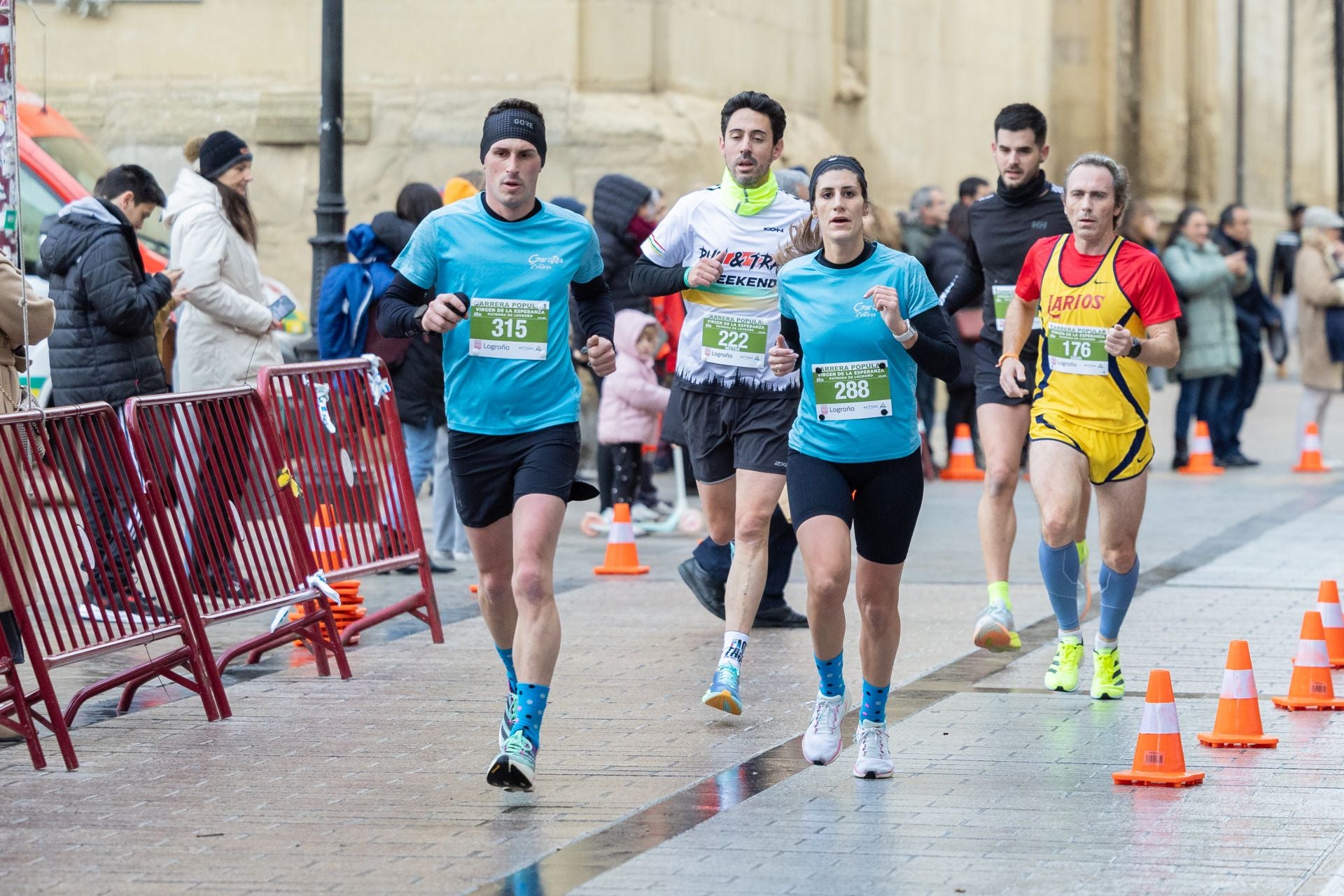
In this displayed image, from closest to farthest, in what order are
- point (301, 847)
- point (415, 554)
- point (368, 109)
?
point (301, 847) → point (415, 554) → point (368, 109)

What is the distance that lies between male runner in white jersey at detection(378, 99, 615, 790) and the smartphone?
11.8 feet

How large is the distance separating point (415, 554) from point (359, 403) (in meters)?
0.66

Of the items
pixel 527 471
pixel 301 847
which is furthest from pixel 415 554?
pixel 301 847

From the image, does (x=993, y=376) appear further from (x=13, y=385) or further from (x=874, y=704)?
(x=13, y=385)

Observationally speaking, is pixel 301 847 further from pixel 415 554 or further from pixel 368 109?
pixel 368 109

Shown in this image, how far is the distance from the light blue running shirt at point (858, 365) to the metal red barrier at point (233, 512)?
8.25 ft

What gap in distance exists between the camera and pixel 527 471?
21.4 feet

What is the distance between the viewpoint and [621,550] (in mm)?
11461

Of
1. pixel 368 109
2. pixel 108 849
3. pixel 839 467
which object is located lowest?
pixel 108 849

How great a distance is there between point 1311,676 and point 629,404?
19.1ft

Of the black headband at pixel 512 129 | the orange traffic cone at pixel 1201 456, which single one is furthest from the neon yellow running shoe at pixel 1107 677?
the orange traffic cone at pixel 1201 456

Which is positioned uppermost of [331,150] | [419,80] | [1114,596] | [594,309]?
[419,80]

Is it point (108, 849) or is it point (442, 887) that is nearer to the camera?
point (442, 887)

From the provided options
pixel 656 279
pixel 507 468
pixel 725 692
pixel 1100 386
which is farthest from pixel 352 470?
pixel 1100 386
